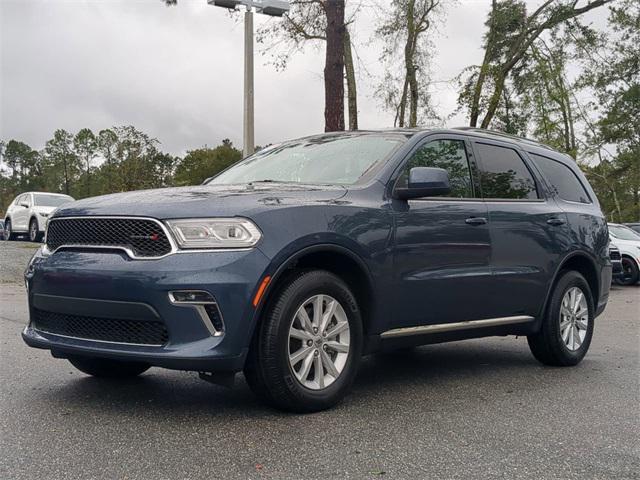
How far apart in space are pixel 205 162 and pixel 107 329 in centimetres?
7549

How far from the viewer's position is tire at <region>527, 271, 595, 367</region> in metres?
6.18

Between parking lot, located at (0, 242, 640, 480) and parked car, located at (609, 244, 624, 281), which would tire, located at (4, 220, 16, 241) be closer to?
parked car, located at (609, 244, 624, 281)

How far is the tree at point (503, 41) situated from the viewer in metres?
22.9

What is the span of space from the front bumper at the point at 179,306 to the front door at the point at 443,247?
1197 mm

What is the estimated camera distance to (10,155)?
323 ft

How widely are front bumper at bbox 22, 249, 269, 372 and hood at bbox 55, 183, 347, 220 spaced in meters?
0.24

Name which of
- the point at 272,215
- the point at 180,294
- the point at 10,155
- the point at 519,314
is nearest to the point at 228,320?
the point at 180,294

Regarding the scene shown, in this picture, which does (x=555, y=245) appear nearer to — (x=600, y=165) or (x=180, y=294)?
(x=180, y=294)

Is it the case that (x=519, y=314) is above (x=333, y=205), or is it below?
below

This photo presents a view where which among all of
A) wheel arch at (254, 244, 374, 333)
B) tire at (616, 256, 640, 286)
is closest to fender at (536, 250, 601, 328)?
wheel arch at (254, 244, 374, 333)

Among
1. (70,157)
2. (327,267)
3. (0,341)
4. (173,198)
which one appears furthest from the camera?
(70,157)

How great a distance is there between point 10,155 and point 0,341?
9982 cm

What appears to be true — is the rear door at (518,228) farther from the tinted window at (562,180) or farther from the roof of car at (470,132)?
the tinted window at (562,180)

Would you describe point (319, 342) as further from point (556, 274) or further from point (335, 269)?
point (556, 274)
